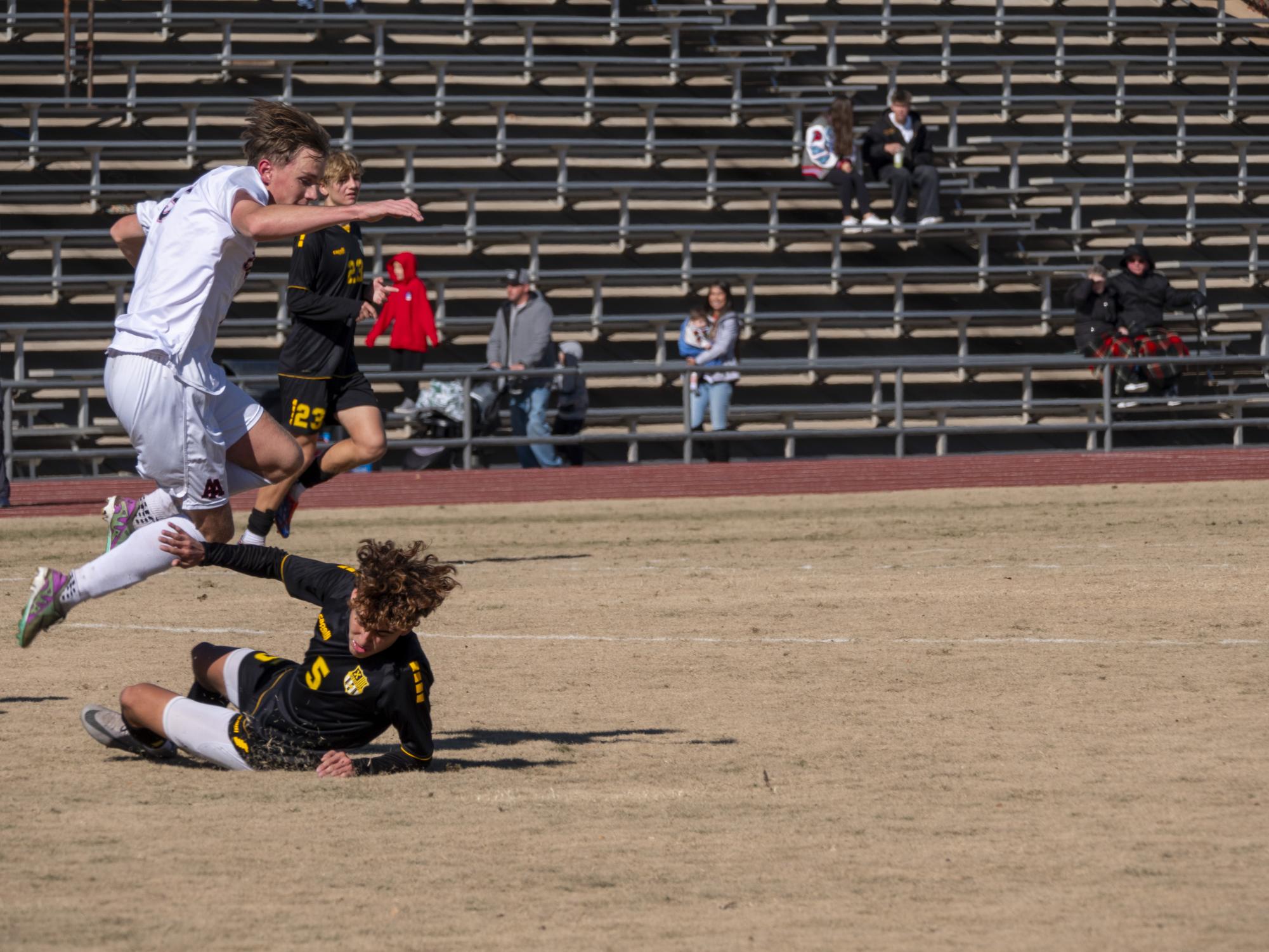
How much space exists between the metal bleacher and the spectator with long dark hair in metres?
0.35

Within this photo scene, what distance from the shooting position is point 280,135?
634cm

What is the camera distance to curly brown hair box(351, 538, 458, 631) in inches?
218

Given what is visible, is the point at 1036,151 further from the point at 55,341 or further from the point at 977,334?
the point at 55,341

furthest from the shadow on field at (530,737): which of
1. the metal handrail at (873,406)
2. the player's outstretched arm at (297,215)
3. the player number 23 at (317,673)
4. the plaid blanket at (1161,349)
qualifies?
the plaid blanket at (1161,349)

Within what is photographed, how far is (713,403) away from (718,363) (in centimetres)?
43

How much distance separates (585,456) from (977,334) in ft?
17.3

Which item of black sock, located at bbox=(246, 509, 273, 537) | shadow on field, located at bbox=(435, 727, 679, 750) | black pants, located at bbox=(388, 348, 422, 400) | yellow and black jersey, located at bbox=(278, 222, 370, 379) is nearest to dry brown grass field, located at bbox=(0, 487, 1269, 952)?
shadow on field, located at bbox=(435, 727, 679, 750)

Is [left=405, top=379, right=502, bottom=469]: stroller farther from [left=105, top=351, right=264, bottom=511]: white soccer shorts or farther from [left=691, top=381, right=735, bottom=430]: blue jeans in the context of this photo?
[left=105, top=351, right=264, bottom=511]: white soccer shorts

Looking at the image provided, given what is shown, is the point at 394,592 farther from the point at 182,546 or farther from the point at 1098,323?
the point at 1098,323

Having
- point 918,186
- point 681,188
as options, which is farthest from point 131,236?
point 918,186

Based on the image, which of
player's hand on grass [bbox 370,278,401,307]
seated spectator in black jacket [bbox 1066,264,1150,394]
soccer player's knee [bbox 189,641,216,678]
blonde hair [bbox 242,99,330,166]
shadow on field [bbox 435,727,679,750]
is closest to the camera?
soccer player's knee [bbox 189,641,216,678]

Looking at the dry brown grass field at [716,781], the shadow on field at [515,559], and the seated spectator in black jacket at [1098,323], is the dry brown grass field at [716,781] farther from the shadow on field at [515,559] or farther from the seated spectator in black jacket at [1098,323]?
the seated spectator in black jacket at [1098,323]

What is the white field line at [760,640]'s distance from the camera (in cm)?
843

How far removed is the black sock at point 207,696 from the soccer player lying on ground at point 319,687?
46 mm
